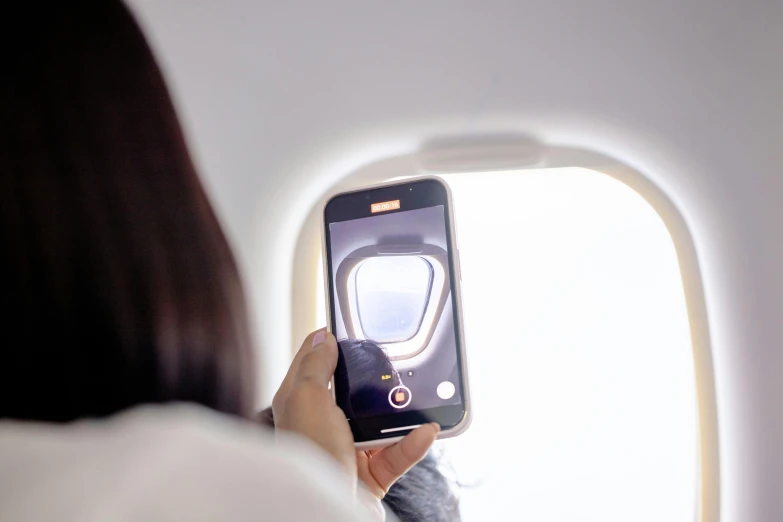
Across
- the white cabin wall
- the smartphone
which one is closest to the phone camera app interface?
the smartphone

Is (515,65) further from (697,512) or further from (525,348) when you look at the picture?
(697,512)

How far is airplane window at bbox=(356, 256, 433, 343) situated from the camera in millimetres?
648

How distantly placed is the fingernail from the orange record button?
17cm

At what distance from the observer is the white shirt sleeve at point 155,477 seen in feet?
0.62

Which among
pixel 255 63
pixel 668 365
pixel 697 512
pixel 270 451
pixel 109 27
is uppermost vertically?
pixel 255 63

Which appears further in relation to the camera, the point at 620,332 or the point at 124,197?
the point at 620,332

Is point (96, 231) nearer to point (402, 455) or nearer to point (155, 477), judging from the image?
point (155, 477)

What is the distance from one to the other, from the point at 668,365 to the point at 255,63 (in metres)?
0.76

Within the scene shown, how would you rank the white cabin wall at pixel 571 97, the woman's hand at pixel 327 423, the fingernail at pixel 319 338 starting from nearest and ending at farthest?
the woman's hand at pixel 327 423 → the fingernail at pixel 319 338 → the white cabin wall at pixel 571 97

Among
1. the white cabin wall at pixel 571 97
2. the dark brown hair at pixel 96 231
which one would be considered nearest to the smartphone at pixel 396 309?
the white cabin wall at pixel 571 97

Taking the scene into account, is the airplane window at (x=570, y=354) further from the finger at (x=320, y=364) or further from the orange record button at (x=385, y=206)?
the finger at (x=320, y=364)

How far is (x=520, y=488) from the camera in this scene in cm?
83

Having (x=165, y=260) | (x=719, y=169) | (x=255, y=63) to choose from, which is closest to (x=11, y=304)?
(x=165, y=260)

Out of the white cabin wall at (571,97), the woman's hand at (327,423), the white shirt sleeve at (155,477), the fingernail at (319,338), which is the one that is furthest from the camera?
the white cabin wall at (571,97)
